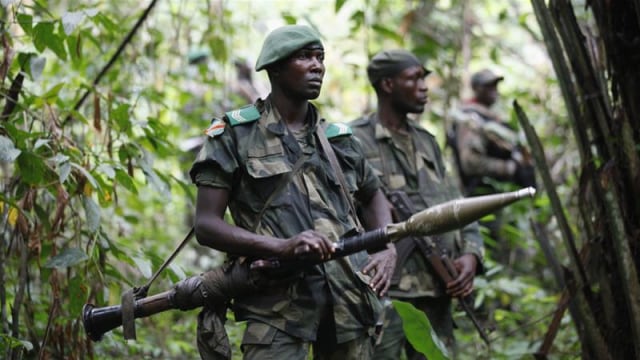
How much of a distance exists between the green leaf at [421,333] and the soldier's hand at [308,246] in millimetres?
755

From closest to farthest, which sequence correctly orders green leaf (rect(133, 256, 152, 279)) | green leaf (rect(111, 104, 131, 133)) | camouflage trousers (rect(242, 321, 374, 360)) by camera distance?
camouflage trousers (rect(242, 321, 374, 360)) < green leaf (rect(133, 256, 152, 279)) < green leaf (rect(111, 104, 131, 133))

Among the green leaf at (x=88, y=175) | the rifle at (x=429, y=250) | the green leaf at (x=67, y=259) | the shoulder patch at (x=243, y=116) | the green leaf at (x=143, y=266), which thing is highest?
the shoulder patch at (x=243, y=116)

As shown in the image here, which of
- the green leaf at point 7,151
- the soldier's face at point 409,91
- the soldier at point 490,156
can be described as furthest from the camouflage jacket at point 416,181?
the soldier at point 490,156

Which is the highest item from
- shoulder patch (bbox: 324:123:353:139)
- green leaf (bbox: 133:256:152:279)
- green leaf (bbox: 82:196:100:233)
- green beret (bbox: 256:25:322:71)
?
green beret (bbox: 256:25:322:71)

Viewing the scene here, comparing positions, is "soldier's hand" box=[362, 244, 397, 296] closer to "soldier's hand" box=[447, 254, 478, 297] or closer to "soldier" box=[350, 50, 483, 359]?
"soldier" box=[350, 50, 483, 359]

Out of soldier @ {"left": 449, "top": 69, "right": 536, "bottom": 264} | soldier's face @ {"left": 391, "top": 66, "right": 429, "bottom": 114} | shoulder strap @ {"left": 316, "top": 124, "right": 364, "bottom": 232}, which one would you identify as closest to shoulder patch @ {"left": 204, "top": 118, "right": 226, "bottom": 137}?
shoulder strap @ {"left": 316, "top": 124, "right": 364, "bottom": 232}

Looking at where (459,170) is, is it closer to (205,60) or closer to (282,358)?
(205,60)

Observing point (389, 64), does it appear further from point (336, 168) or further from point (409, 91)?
point (336, 168)

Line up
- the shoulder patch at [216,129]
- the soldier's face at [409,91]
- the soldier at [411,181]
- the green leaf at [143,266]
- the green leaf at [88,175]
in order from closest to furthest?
1. the shoulder patch at [216,129]
2. the green leaf at [88,175]
3. the green leaf at [143,266]
4. the soldier at [411,181]
5. the soldier's face at [409,91]

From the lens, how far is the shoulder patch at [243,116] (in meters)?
3.66

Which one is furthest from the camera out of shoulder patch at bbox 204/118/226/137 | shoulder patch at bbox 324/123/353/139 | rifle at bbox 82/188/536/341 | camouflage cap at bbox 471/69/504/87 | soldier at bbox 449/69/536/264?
camouflage cap at bbox 471/69/504/87

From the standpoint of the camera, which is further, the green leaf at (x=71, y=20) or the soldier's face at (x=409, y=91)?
the soldier's face at (x=409, y=91)

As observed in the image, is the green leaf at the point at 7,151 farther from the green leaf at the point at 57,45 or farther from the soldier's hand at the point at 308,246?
the soldier's hand at the point at 308,246

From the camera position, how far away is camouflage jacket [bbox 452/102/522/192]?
8.38m
